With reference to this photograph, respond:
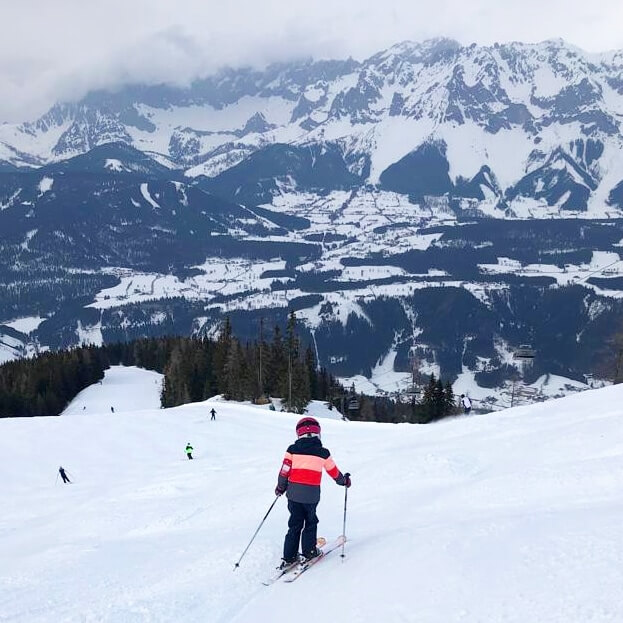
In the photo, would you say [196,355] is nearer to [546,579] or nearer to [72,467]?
[72,467]

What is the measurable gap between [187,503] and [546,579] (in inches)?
488

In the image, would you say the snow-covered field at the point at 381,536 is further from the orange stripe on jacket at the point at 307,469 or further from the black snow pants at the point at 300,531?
the orange stripe on jacket at the point at 307,469

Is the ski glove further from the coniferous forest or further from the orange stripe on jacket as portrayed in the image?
the coniferous forest

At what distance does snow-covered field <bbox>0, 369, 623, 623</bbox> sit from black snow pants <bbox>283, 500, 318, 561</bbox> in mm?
385

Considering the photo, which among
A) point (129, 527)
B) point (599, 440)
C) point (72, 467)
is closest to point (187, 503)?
point (129, 527)

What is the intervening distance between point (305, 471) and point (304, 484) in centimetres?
20

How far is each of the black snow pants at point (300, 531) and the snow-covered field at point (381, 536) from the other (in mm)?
385

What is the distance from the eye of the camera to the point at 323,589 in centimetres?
876

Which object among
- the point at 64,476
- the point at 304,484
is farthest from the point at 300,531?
the point at 64,476

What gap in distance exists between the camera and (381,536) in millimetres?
10828

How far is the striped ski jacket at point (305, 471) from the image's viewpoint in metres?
9.90

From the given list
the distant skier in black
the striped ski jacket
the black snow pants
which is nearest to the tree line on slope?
the distant skier in black

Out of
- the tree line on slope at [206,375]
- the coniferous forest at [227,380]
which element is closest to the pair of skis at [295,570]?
the tree line on slope at [206,375]

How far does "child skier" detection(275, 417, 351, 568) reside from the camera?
991cm
